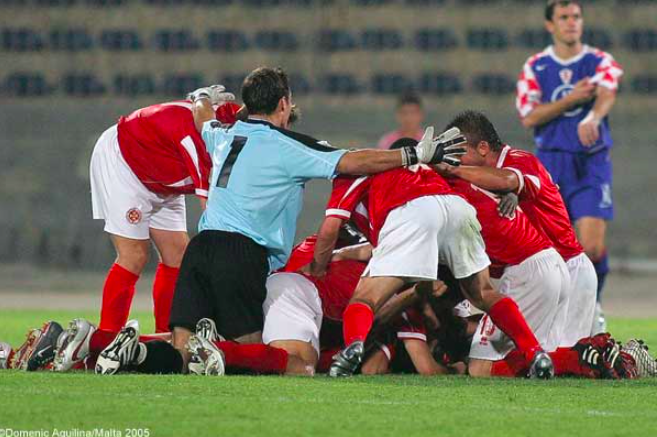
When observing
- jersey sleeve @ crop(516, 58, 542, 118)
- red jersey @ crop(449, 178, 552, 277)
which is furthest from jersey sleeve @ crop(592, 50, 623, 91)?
red jersey @ crop(449, 178, 552, 277)

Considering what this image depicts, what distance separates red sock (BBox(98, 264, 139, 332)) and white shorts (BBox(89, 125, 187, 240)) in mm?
290

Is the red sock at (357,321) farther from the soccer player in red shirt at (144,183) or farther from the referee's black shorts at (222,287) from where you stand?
the soccer player in red shirt at (144,183)

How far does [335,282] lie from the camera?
6.82 metres

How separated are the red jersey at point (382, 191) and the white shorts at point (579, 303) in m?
1.06

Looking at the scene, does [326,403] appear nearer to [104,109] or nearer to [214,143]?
[214,143]

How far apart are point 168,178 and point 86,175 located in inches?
501

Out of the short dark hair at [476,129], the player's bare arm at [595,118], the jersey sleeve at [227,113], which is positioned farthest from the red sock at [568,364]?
the player's bare arm at [595,118]

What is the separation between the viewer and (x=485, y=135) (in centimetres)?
701

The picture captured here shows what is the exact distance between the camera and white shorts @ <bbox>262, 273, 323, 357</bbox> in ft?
21.2

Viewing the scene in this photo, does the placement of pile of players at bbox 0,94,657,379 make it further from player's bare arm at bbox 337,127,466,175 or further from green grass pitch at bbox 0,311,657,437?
green grass pitch at bbox 0,311,657,437

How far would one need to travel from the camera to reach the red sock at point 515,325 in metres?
6.36

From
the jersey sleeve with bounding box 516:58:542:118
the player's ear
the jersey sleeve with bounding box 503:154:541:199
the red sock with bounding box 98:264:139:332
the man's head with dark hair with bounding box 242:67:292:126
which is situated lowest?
the red sock with bounding box 98:264:139:332

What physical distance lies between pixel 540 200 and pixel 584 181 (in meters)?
3.02

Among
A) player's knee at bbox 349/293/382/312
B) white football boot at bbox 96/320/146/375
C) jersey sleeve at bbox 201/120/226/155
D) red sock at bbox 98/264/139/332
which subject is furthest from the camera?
red sock at bbox 98/264/139/332
